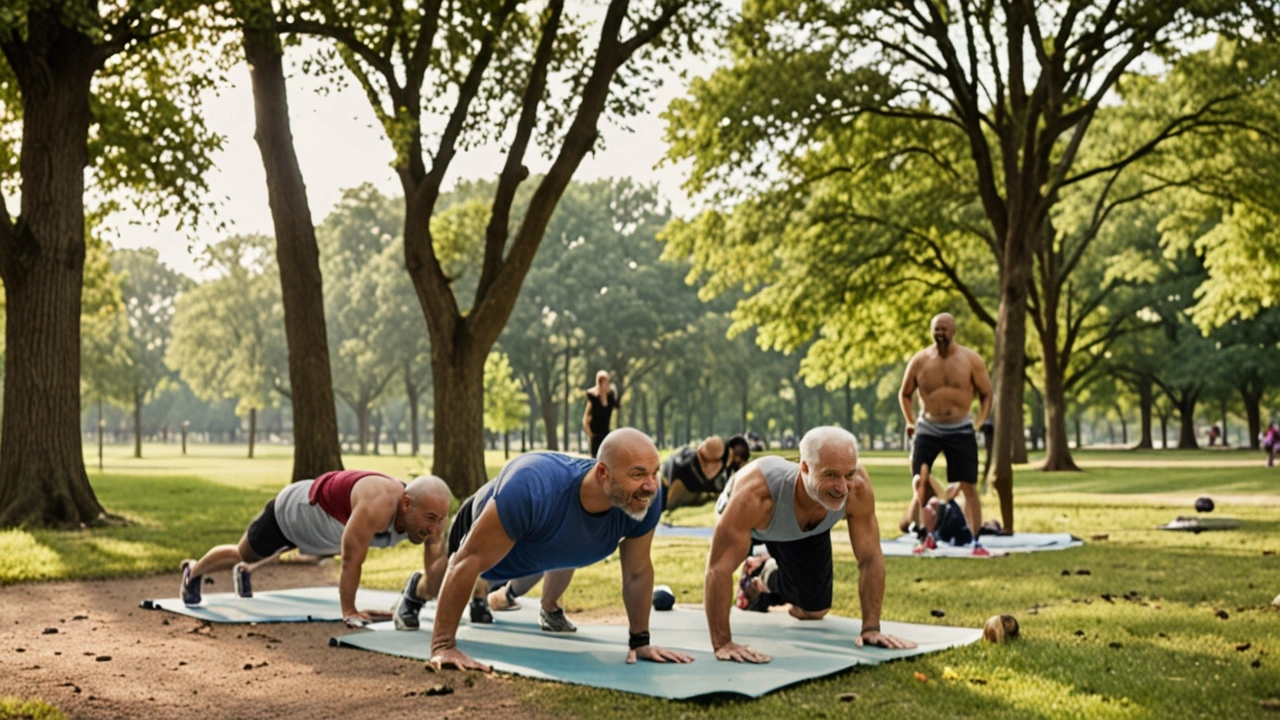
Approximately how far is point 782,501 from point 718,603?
728mm

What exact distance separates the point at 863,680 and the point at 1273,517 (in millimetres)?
12179

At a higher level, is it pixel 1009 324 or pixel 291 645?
pixel 1009 324

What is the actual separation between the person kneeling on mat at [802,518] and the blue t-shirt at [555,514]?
1.56 feet

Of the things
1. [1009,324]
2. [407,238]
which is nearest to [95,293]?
[407,238]

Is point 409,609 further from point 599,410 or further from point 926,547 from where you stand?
point 599,410

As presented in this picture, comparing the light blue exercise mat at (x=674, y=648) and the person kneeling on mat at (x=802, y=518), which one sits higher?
the person kneeling on mat at (x=802, y=518)

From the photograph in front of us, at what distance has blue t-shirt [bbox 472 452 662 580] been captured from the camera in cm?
641

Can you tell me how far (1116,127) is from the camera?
116 feet

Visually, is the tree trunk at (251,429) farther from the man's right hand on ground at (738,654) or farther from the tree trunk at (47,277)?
the man's right hand on ground at (738,654)

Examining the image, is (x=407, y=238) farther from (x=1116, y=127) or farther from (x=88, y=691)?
(x=1116, y=127)

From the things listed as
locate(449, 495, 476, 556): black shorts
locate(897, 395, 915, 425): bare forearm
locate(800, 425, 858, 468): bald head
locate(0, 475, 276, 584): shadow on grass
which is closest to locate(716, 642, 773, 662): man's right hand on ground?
locate(800, 425, 858, 468): bald head

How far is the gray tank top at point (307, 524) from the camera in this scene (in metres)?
8.73

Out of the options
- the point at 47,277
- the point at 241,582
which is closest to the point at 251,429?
the point at 47,277

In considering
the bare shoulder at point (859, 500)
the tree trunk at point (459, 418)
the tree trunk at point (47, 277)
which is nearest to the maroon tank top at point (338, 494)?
the bare shoulder at point (859, 500)
